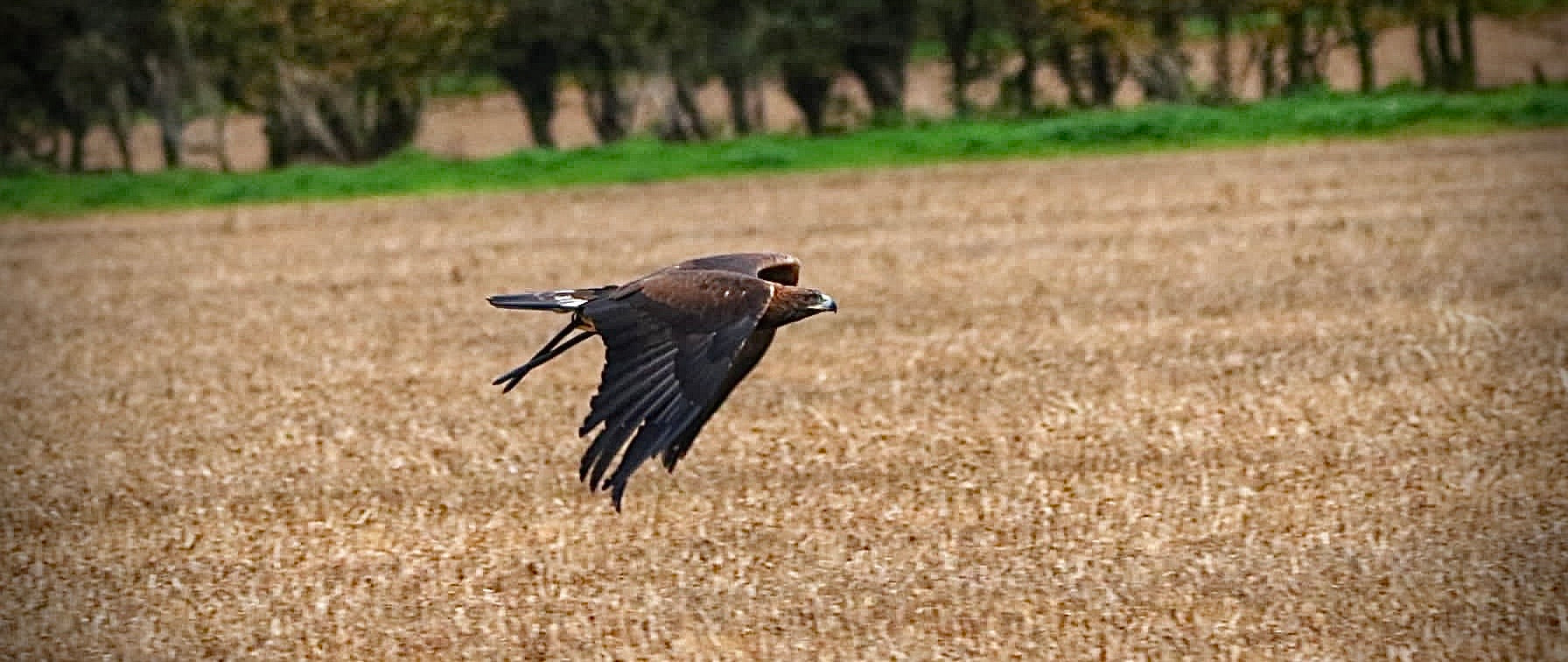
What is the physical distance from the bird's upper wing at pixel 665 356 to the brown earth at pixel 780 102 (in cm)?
3144

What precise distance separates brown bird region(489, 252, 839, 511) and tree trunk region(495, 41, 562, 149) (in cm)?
3500

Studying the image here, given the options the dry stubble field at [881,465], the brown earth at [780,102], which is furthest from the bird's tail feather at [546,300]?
the brown earth at [780,102]

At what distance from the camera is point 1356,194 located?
22.0 meters

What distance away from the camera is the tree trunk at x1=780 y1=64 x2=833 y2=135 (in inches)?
1607

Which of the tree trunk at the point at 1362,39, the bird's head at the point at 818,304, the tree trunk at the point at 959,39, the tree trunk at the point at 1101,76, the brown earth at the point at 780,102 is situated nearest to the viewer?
the bird's head at the point at 818,304

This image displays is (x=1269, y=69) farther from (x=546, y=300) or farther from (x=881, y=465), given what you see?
(x=546, y=300)

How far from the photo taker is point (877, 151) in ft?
108

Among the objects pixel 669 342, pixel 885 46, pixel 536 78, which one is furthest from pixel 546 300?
pixel 536 78

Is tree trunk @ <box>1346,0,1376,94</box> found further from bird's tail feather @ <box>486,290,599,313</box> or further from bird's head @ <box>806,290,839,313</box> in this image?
bird's tail feather @ <box>486,290,599,313</box>

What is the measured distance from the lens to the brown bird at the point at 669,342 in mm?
7039

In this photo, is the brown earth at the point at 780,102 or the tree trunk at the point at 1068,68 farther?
the tree trunk at the point at 1068,68

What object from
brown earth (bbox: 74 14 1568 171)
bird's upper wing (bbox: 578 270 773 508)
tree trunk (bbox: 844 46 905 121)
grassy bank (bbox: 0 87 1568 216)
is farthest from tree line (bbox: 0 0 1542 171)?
bird's upper wing (bbox: 578 270 773 508)

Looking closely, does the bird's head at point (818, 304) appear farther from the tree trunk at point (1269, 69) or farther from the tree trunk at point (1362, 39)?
the tree trunk at point (1269, 69)

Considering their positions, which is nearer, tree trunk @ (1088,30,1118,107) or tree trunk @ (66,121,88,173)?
tree trunk @ (1088,30,1118,107)
